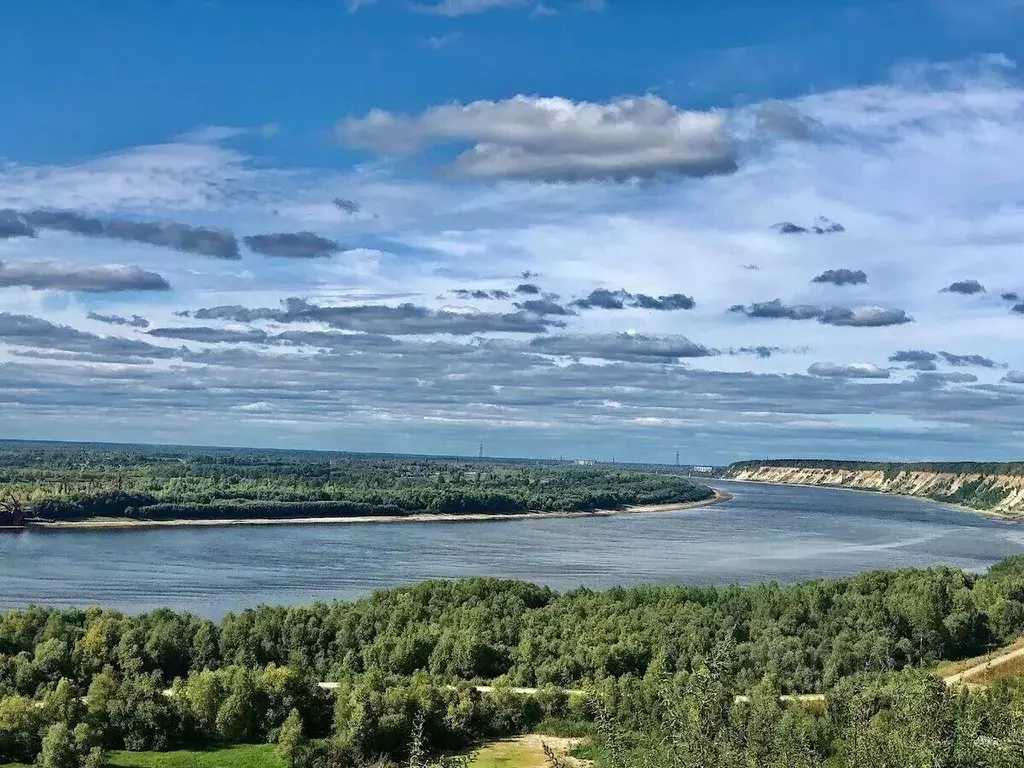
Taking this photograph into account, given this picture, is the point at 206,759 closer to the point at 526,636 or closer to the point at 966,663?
the point at 526,636

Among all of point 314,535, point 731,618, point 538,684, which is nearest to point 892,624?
point 731,618

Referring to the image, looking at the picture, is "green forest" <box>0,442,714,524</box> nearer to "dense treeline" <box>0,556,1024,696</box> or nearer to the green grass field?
"dense treeline" <box>0,556,1024,696</box>

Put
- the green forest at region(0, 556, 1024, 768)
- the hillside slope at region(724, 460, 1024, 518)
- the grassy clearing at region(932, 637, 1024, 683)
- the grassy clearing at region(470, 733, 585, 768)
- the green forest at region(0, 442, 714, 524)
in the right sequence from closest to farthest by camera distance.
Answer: the green forest at region(0, 556, 1024, 768)
the grassy clearing at region(470, 733, 585, 768)
the grassy clearing at region(932, 637, 1024, 683)
the green forest at region(0, 442, 714, 524)
the hillside slope at region(724, 460, 1024, 518)

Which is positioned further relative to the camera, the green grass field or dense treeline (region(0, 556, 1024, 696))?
dense treeline (region(0, 556, 1024, 696))

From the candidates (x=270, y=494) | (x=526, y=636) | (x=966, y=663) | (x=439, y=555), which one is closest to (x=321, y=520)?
(x=270, y=494)

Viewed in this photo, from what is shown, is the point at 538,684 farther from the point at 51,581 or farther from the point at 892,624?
the point at 51,581

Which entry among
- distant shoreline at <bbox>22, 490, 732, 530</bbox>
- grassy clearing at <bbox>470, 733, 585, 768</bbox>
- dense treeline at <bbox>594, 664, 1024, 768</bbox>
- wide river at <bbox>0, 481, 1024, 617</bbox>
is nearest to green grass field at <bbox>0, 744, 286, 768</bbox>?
grassy clearing at <bbox>470, 733, 585, 768</bbox>

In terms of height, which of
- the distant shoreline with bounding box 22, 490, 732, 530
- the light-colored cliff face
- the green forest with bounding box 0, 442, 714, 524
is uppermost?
the light-colored cliff face
